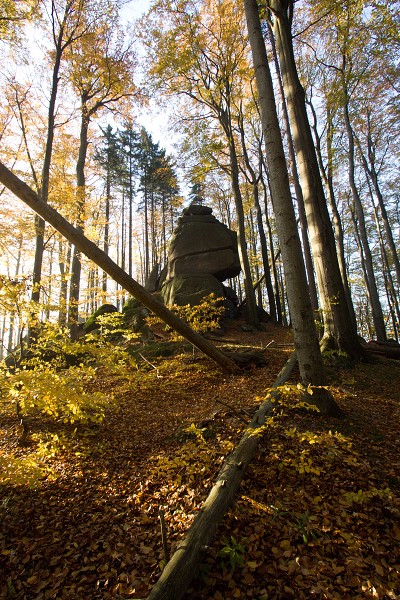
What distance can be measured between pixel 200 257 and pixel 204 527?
47.0 ft

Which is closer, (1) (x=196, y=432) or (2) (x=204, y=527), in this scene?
(2) (x=204, y=527)

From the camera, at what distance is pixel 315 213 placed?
21.5 feet

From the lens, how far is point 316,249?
677 cm

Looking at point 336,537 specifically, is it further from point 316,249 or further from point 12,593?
point 316,249

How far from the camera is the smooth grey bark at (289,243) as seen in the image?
4324 millimetres

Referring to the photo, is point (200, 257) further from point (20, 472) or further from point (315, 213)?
point (20, 472)

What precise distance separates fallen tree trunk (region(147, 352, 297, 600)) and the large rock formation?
11.4m

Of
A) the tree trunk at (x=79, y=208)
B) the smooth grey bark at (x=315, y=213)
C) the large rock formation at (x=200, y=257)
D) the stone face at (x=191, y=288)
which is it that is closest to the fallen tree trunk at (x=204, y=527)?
the smooth grey bark at (x=315, y=213)

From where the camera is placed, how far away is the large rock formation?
48.8 feet

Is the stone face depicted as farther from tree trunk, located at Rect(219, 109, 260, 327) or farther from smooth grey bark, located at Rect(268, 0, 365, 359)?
smooth grey bark, located at Rect(268, 0, 365, 359)

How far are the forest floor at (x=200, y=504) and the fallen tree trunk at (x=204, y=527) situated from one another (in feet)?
0.48

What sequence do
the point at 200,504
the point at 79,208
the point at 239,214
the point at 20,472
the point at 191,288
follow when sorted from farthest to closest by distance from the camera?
the point at 191,288 → the point at 239,214 → the point at 79,208 → the point at 20,472 → the point at 200,504

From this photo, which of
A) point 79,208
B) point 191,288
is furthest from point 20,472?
point 191,288

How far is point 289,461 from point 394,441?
5.51ft
